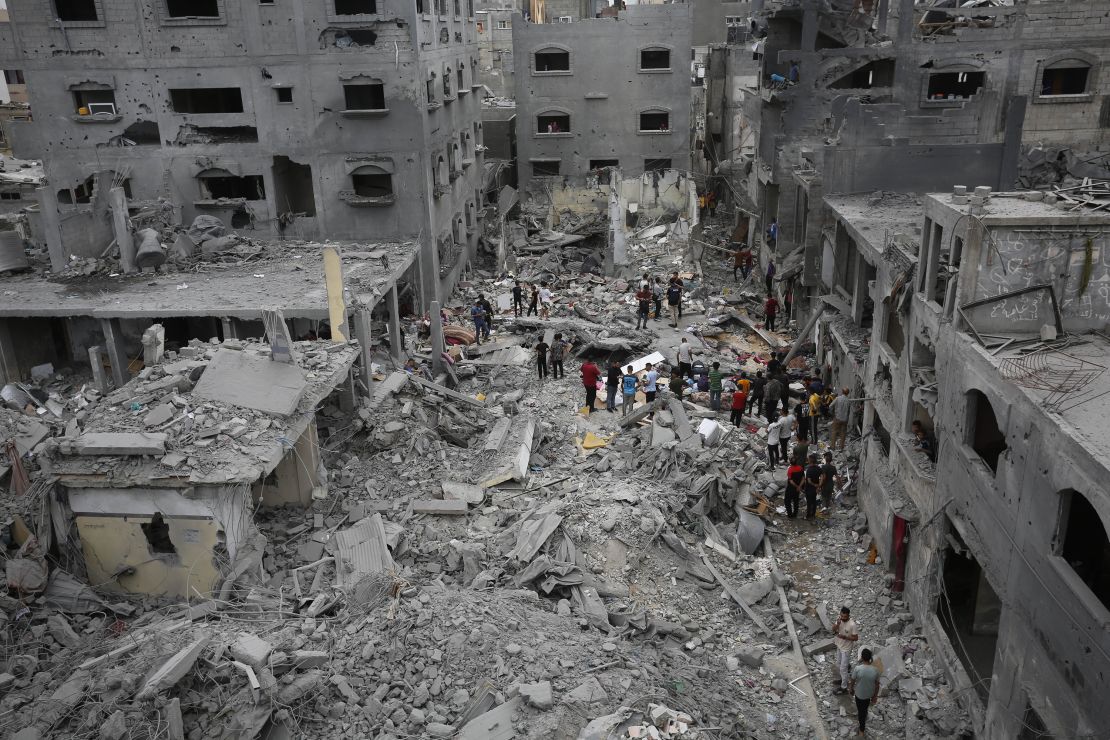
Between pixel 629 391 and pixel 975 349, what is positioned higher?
pixel 975 349

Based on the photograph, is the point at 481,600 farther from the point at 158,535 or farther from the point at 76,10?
the point at 76,10

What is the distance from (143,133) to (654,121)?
2208 cm

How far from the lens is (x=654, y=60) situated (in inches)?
1539

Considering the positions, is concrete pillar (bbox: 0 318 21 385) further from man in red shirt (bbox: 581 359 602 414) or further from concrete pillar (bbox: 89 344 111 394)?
man in red shirt (bbox: 581 359 602 414)

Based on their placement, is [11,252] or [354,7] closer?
[11,252]

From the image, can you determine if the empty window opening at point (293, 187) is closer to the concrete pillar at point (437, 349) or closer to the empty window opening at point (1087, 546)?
the concrete pillar at point (437, 349)

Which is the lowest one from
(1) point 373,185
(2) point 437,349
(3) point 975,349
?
(2) point 437,349

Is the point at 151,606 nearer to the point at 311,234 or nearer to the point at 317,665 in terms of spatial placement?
the point at 317,665

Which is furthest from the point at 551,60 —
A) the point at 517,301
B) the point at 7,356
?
the point at 7,356

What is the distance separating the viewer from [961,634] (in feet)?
43.4

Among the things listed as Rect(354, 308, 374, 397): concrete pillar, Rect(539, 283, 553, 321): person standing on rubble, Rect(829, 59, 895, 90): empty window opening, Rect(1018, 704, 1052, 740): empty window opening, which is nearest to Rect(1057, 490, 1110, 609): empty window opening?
Rect(1018, 704, 1052, 740): empty window opening

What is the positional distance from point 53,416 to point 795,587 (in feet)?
56.8

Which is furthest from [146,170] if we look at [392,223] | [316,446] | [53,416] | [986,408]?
[986,408]

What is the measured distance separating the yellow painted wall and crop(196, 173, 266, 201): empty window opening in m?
18.0
